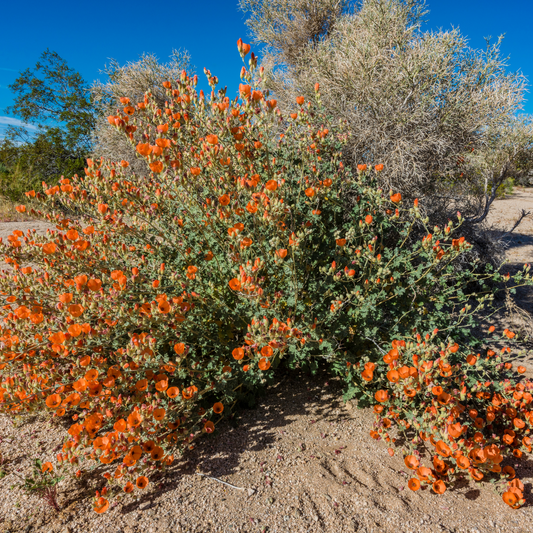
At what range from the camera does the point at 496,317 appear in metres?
3.79

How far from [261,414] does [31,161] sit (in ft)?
48.4

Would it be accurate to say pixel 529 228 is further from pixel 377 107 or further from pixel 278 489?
pixel 278 489

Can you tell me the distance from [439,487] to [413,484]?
127 millimetres

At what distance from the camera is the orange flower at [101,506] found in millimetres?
1566

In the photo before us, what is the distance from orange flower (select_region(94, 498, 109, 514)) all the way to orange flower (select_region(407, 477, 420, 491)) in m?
1.56

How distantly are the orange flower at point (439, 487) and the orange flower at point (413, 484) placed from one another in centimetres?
8

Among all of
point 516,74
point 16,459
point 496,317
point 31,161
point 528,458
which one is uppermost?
point 31,161

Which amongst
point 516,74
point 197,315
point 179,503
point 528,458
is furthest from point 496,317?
point 179,503

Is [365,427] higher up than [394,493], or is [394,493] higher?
[365,427]

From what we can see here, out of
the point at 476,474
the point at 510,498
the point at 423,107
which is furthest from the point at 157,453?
the point at 423,107

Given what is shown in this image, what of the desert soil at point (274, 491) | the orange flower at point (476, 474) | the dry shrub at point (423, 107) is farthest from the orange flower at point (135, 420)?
the dry shrub at point (423, 107)

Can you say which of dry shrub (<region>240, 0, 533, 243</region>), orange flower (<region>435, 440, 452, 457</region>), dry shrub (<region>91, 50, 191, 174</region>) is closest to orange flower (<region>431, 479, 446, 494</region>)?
orange flower (<region>435, 440, 452, 457</region>)

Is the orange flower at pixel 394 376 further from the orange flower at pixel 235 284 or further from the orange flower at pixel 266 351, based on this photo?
the orange flower at pixel 235 284

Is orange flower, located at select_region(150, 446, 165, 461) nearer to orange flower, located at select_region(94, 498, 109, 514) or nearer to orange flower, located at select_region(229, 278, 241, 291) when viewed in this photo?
orange flower, located at select_region(94, 498, 109, 514)
